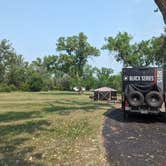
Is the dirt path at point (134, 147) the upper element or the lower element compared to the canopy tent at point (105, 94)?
lower

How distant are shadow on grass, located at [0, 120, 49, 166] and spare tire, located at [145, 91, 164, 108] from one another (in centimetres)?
476

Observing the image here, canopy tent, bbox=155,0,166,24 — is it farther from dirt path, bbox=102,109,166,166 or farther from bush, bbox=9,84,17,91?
bush, bbox=9,84,17,91

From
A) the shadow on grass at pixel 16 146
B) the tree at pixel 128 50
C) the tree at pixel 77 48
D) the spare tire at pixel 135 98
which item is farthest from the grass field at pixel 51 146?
the tree at pixel 77 48

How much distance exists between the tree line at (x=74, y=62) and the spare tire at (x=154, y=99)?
21.0m

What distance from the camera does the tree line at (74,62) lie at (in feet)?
165

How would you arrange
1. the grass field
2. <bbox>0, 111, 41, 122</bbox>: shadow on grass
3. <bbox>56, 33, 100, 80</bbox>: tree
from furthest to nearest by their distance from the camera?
<bbox>56, 33, 100, 80</bbox>: tree < <bbox>0, 111, 41, 122</bbox>: shadow on grass < the grass field

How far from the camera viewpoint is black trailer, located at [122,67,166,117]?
42.2 feet

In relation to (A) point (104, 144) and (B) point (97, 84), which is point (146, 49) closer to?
(B) point (97, 84)

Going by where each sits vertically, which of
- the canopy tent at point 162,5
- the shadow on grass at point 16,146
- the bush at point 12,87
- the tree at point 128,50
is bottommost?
the shadow on grass at point 16,146

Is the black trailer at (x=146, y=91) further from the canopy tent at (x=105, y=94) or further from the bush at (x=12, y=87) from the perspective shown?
the bush at (x=12, y=87)

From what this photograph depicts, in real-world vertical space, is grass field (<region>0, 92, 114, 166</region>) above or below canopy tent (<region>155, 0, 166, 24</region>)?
below

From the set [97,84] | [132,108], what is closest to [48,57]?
[97,84]

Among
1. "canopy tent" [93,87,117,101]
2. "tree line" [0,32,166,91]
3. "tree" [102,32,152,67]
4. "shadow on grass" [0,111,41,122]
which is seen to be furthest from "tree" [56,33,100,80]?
"shadow on grass" [0,111,41,122]

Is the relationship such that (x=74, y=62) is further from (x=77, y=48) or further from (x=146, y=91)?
(x=146, y=91)
